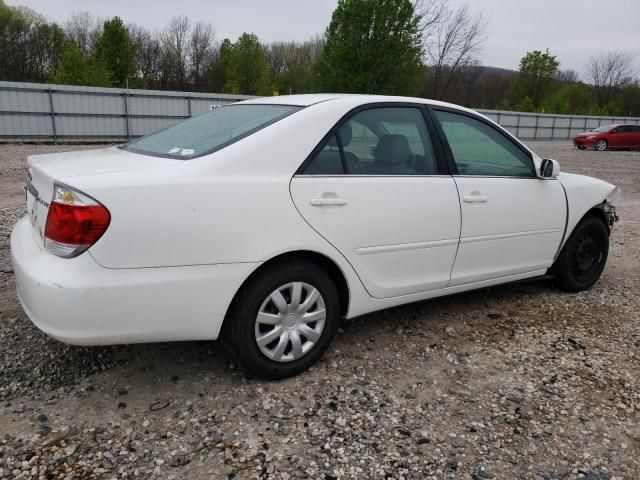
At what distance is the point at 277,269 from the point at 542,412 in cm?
156

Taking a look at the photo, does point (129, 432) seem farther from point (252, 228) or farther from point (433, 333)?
point (433, 333)

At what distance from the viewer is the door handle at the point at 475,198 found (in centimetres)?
344

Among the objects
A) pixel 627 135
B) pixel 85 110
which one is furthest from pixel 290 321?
pixel 627 135

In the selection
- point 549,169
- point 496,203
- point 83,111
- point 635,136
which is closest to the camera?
point 496,203

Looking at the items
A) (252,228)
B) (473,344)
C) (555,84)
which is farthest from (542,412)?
(555,84)

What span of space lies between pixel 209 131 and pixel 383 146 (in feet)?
3.42

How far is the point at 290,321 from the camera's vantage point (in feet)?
9.32

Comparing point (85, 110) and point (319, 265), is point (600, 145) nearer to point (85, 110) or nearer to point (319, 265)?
point (85, 110)

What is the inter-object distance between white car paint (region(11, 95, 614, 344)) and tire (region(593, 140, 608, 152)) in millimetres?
27024

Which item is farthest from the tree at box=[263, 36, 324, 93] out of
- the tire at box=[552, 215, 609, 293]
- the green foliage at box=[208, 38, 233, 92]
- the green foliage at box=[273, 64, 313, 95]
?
the tire at box=[552, 215, 609, 293]

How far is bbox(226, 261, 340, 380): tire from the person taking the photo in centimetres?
267

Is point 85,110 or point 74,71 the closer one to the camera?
point 85,110

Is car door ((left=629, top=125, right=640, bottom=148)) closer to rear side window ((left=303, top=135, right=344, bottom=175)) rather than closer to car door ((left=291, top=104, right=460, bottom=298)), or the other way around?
car door ((left=291, top=104, right=460, bottom=298))

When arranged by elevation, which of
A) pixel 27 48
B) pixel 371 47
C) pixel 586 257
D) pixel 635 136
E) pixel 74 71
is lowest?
pixel 586 257
